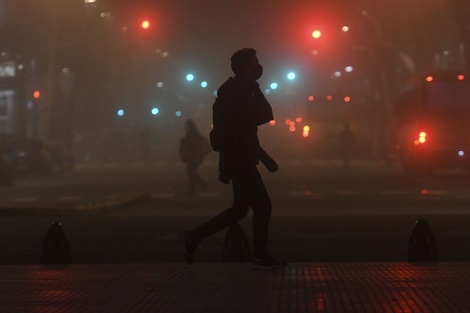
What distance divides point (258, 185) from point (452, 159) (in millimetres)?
32563

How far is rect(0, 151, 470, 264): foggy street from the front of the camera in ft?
51.5

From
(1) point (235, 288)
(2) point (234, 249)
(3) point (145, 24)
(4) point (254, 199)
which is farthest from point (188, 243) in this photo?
(3) point (145, 24)

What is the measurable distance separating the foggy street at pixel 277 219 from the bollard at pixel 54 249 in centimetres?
175

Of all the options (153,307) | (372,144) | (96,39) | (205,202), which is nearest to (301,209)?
(205,202)

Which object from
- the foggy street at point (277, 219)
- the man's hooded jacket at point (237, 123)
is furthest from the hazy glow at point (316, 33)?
the man's hooded jacket at point (237, 123)

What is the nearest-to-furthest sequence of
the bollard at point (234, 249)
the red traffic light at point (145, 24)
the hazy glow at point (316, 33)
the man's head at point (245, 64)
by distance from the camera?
1. the man's head at point (245, 64)
2. the bollard at point (234, 249)
3. the hazy glow at point (316, 33)
4. the red traffic light at point (145, 24)

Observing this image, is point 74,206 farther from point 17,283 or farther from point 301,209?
point 17,283

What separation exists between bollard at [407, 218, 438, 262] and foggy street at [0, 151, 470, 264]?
1969 millimetres

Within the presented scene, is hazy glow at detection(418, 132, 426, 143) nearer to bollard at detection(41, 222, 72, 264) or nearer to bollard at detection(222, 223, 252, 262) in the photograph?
bollard at detection(222, 223, 252, 262)

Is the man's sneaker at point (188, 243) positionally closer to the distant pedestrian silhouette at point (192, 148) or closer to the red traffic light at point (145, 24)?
the distant pedestrian silhouette at point (192, 148)

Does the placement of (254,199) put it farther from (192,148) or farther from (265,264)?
(192,148)

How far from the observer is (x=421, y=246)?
12.4 metres

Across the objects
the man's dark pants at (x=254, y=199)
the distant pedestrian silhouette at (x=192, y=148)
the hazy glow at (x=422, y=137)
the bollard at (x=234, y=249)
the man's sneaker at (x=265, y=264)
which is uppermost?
the hazy glow at (x=422, y=137)

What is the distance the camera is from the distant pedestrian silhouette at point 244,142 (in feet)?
37.7
